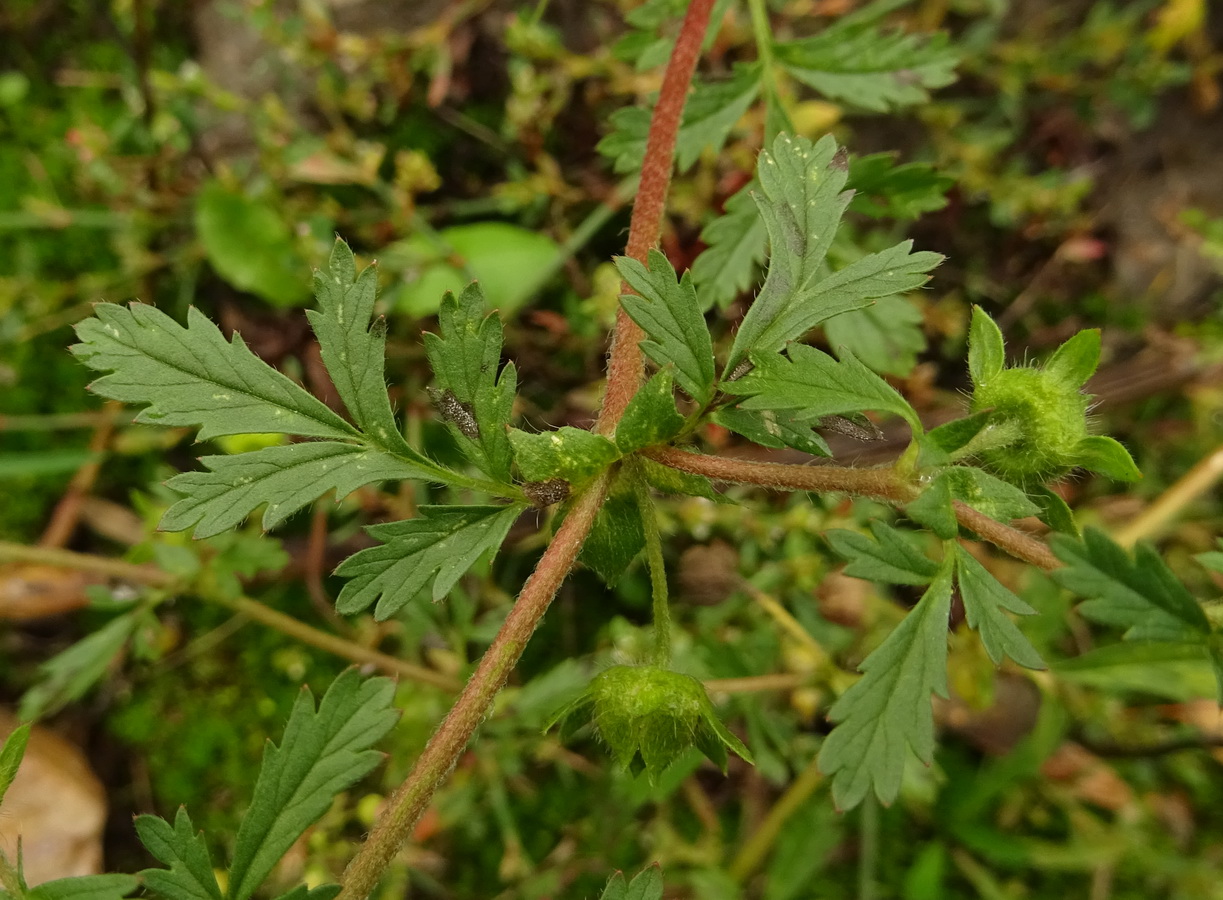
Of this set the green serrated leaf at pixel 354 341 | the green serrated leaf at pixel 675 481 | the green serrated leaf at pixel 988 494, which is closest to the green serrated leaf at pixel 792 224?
the green serrated leaf at pixel 675 481

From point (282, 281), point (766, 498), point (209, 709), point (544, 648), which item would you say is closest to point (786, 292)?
point (766, 498)

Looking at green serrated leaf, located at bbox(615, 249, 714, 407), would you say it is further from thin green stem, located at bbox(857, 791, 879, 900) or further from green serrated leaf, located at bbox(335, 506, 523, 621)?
thin green stem, located at bbox(857, 791, 879, 900)

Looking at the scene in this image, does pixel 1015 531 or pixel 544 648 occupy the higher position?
pixel 1015 531

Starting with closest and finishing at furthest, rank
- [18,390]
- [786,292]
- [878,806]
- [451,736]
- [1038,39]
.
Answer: [451,736]
[786,292]
[878,806]
[18,390]
[1038,39]

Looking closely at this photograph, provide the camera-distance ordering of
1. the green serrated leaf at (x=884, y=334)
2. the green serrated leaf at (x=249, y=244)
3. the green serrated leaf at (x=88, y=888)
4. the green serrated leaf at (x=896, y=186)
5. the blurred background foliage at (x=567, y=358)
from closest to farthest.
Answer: the green serrated leaf at (x=88, y=888) < the green serrated leaf at (x=896, y=186) < the green serrated leaf at (x=884, y=334) < the blurred background foliage at (x=567, y=358) < the green serrated leaf at (x=249, y=244)

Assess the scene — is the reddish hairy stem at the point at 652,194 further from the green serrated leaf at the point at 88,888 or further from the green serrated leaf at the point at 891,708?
the green serrated leaf at the point at 88,888

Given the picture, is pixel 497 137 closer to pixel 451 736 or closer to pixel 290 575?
pixel 290 575

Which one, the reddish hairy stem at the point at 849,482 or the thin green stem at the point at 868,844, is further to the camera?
the thin green stem at the point at 868,844
